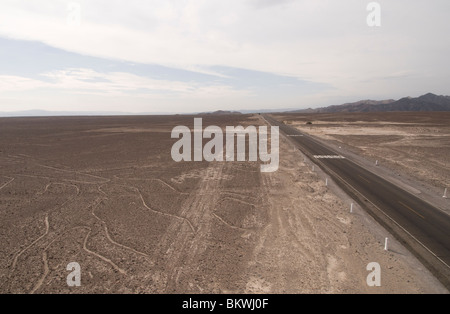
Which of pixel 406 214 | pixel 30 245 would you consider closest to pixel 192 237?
pixel 30 245

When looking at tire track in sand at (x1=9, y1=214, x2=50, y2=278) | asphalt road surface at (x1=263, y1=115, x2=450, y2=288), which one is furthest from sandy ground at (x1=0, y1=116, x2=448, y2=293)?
asphalt road surface at (x1=263, y1=115, x2=450, y2=288)

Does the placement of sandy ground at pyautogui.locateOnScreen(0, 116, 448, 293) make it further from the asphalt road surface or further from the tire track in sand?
the asphalt road surface

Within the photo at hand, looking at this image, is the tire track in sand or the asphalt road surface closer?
the tire track in sand

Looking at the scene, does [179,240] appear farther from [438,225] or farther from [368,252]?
[438,225]

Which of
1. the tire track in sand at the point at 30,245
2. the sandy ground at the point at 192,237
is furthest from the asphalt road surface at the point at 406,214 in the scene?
the tire track in sand at the point at 30,245

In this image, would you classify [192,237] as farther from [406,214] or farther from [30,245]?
[406,214]

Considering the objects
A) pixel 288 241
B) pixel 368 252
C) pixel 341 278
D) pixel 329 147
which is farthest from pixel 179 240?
pixel 329 147
